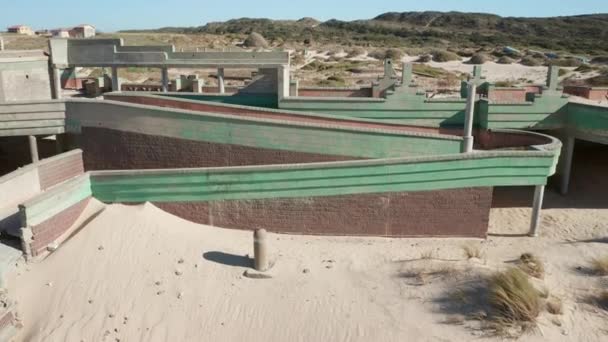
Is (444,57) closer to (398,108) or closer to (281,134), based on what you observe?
→ (398,108)

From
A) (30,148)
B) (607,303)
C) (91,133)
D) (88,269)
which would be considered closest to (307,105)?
(91,133)

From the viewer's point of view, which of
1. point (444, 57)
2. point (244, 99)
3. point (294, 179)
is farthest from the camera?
point (444, 57)

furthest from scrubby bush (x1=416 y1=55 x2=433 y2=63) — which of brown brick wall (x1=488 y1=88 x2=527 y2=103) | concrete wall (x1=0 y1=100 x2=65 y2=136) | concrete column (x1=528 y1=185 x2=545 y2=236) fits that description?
concrete wall (x1=0 y1=100 x2=65 y2=136)

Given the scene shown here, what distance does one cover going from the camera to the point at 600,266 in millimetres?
10797

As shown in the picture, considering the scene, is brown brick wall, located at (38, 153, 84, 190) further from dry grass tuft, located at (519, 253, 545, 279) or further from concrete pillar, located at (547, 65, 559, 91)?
concrete pillar, located at (547, 65, 559, 91)

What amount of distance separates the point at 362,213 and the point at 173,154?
5.38 m

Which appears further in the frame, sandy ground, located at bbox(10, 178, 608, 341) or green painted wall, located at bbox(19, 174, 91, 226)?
green painted wall, located at bbox(19, 174, 91, 226)

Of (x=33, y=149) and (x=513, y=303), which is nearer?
(x=513, y=303)

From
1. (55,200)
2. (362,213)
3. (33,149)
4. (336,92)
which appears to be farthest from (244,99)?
(55,200)

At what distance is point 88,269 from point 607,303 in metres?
10.0

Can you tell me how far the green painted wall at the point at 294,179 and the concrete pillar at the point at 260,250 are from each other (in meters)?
2.02

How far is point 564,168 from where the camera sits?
17.8 meters

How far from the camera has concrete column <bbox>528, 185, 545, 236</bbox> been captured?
13898mm

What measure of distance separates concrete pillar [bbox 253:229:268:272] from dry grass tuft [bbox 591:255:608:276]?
6943 mm
